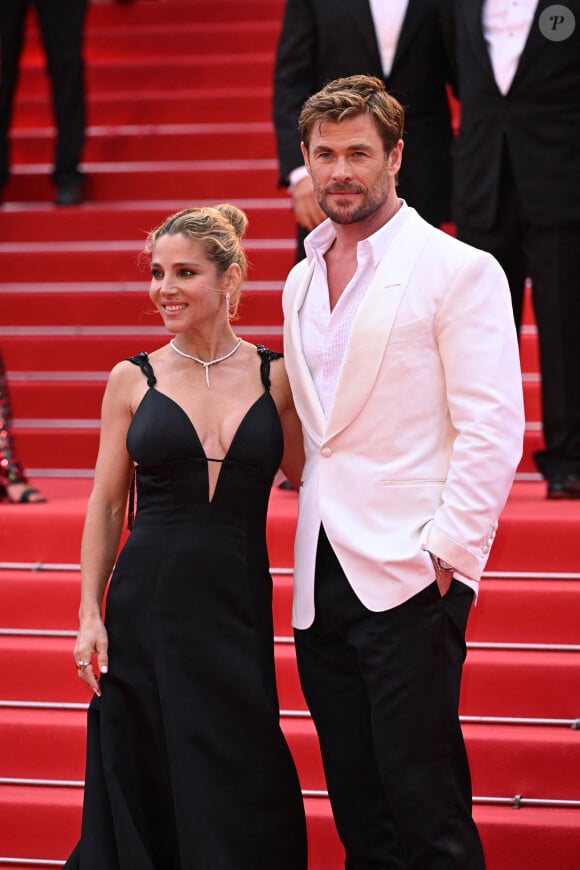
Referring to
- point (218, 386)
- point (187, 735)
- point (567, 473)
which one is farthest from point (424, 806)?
point (567, 473)

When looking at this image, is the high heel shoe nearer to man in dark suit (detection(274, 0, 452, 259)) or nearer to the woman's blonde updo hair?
man in dark suit (detection(274, 0, 452, 259))

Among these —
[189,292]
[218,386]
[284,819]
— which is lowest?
[284,819]

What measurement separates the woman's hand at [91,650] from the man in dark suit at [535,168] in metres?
1.83

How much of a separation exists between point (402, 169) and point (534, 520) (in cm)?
117

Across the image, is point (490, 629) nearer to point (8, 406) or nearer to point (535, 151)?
point (535, 151)

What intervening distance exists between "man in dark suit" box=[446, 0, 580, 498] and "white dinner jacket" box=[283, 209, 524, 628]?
1.49 meters

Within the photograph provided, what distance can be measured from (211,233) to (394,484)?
65 cm

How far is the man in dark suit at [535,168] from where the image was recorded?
4066 millimetres

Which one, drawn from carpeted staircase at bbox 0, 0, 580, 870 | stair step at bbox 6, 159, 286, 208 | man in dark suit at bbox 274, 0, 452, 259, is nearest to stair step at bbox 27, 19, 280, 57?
carpeted staircase at bbox 0, 0, 580, 870

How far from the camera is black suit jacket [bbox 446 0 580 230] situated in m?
4.06

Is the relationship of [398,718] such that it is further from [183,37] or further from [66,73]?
[183,37]

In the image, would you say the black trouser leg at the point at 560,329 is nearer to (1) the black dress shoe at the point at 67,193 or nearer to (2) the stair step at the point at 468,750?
(2) the stair step at the point at 468,750

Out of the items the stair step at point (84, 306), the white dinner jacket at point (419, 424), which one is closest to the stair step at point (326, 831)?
the white dinner jacket at point (419, 424)

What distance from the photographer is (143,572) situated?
2840 millimetres
